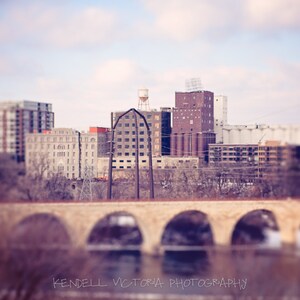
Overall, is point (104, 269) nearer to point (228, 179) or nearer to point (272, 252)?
point (272, 252)

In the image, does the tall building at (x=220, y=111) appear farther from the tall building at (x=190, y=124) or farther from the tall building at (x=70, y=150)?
the tall building at (x=70, y=150)

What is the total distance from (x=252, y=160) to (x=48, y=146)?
44.6 feet

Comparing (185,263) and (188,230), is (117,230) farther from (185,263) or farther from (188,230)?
(185,263)

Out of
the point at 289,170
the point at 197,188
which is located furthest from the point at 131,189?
the point at 289,170

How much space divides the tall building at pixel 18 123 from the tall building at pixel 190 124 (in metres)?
19.8

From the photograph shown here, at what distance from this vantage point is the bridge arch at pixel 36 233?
14.7 m

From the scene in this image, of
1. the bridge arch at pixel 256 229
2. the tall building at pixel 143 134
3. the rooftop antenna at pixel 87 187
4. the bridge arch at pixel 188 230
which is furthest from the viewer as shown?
the tall building at pixel 143 134

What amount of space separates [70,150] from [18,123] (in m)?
13.8

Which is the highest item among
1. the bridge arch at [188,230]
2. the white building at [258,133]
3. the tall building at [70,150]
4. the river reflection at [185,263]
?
the white building at [258,133]

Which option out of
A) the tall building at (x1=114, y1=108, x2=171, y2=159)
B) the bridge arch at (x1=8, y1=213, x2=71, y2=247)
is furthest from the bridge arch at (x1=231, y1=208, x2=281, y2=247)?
the tall building at (x1=114, y1=108, x2=171, y2=159)

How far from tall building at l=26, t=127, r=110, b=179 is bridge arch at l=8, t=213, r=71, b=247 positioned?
27.5 feet

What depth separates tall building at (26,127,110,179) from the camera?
2780cm

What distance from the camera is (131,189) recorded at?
32.4 m

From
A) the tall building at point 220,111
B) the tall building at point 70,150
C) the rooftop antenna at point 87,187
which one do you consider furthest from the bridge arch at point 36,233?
the tall building at point 220,111
